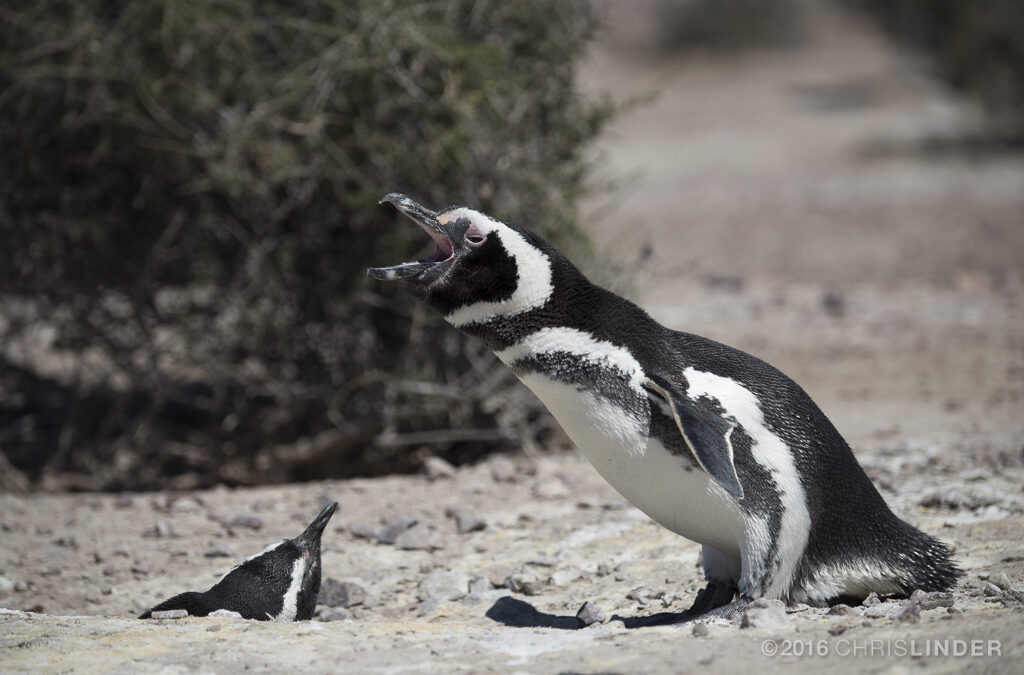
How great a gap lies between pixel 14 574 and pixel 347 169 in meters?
2.57

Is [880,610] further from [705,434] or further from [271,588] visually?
[271,588]

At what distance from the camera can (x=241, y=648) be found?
119 inches

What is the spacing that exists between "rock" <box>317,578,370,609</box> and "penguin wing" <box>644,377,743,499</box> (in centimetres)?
148

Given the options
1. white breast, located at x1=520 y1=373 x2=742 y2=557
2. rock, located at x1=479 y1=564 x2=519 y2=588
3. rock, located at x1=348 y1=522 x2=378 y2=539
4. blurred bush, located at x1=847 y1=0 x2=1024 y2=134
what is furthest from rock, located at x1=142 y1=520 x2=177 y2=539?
blurred bush, located at x1=847 y1=0 x2=1024 y2=134

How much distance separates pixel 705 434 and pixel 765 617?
51cm

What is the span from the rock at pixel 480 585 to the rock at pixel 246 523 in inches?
49.0

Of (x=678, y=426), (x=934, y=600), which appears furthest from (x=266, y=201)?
(x=934, y=600)

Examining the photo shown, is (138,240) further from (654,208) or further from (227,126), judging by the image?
(654,208)

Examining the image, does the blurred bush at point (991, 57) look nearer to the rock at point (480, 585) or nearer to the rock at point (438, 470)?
the rock at point (438, 470)

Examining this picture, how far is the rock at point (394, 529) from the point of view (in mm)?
4660

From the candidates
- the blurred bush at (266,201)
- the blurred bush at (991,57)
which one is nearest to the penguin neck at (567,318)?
the blurred bush at (266,201)

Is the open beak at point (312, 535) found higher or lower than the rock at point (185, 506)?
lower

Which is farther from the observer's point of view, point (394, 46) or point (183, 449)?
point (183, 449)

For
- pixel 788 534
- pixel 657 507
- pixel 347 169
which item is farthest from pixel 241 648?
pixel 347 169
